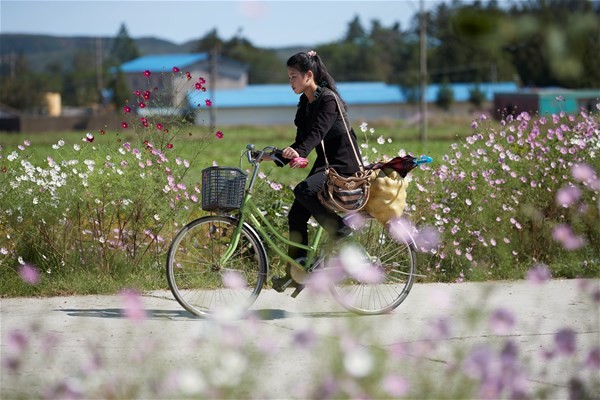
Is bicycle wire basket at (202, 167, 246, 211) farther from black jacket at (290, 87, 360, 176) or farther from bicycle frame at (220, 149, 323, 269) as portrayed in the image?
black jacket at (290, 87, 360, 176)

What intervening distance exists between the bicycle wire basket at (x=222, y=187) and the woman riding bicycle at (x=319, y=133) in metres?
0.28

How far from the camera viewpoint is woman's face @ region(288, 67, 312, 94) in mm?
5945

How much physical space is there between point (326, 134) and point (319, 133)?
16cm

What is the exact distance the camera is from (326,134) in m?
5.96

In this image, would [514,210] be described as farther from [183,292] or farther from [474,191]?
[183,292]

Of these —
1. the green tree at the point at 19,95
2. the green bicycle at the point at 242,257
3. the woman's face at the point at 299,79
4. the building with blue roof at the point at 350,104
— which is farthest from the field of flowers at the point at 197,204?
the green tree at the point at 19,95

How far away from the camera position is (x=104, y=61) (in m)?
185

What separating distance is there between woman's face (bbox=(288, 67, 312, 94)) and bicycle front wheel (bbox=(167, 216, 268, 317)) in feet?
3.05

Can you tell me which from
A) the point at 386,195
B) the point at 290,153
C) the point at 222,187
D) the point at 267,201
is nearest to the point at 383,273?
the point at 386,195

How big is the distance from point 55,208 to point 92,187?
1.00 feet

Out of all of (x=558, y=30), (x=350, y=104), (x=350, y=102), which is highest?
(x=558, y=30)

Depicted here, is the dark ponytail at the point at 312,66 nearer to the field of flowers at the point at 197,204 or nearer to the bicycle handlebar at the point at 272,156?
the bicycle handlebar at the point at 272,156

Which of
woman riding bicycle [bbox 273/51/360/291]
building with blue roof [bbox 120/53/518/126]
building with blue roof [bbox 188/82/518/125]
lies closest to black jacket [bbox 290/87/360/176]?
woman riding bicycle [bbox 273/51/360/291]

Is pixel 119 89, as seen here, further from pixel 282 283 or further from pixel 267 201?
pixel 282 283
